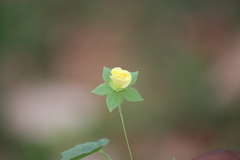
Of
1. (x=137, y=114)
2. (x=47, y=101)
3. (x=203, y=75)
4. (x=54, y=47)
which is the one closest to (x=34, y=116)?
(x=47, y=101)

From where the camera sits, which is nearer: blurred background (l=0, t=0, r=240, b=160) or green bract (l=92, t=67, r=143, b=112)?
green bract (l=92, t=67, r=143, b=112)

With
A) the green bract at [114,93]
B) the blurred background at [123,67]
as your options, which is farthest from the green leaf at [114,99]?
the blurred background at [123,67]

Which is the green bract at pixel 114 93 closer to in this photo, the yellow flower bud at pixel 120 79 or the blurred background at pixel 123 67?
the yellow flower bud at pixel 120 79

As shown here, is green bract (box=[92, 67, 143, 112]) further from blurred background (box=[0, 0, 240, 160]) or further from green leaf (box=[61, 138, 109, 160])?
blurred background (box=[0, 0, 240, 160])

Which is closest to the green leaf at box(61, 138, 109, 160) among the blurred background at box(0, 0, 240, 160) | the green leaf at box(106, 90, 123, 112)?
the green leaf at box(106, 90, 123, 112)

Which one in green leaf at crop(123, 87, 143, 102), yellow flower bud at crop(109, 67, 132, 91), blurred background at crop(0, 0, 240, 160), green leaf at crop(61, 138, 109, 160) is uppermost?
blurred background at crop(0, 0, 240, 160)

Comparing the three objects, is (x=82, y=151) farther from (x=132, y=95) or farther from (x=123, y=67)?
(x=123, y=67)

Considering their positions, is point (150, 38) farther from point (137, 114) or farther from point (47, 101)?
point (47, 101)

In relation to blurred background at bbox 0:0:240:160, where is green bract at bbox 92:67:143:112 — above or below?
below
